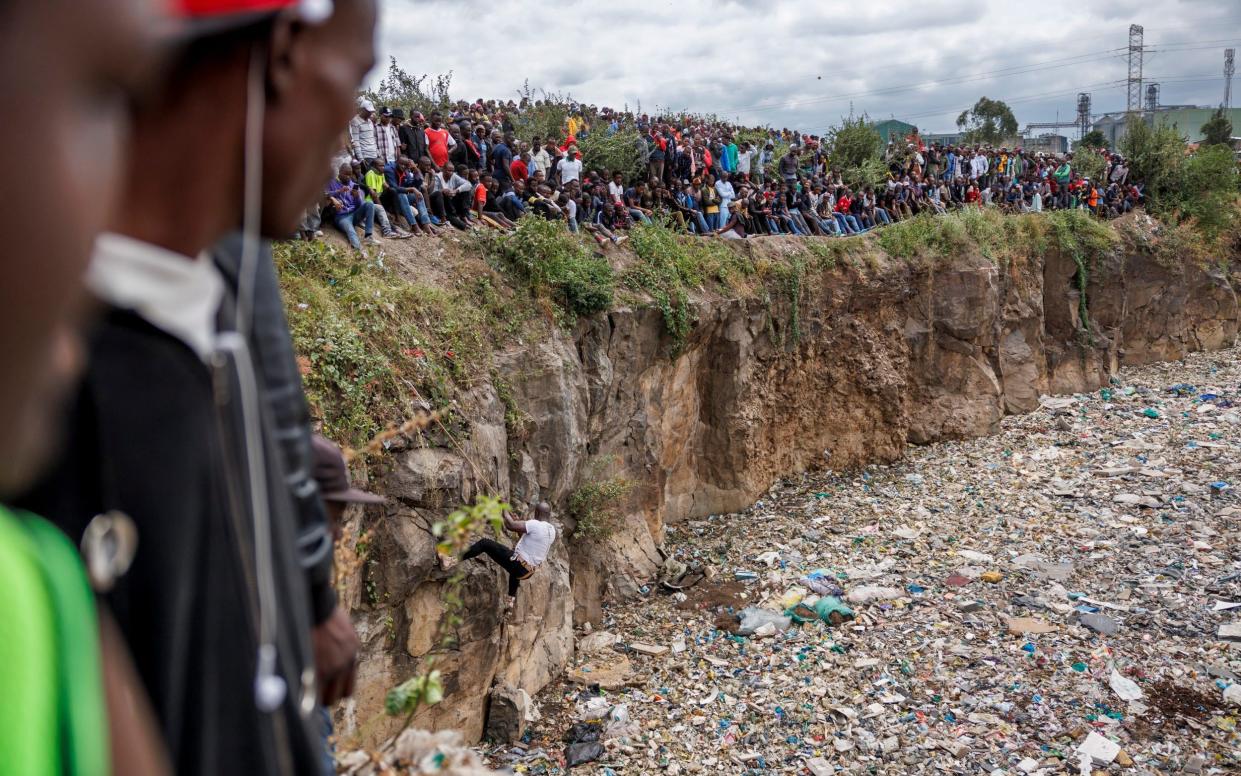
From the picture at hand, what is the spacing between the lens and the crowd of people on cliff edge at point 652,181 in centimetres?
1025

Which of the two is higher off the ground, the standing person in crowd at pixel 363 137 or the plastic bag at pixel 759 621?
the standing person in crowd at pixel 363 137

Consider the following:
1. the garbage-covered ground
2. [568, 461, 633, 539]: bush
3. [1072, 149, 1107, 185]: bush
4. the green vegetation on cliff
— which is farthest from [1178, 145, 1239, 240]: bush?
[568, 461, 633, 539]: bush

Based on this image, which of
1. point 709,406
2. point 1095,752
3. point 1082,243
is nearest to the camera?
point 1095,752

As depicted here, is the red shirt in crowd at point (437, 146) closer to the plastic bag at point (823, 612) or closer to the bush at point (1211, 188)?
the plastic bag at point (823, 612)

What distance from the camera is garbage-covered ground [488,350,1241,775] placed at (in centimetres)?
777

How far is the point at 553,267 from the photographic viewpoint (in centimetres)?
1022

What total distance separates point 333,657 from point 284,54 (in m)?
1.03

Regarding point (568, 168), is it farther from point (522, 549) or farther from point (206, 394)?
point (206, 394)

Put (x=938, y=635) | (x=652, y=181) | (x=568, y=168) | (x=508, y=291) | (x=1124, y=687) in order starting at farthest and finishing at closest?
(x=652, y=181), (x=568, y=168), (x=508, y=291), (x=938, y=635), (x=1124, y=687)

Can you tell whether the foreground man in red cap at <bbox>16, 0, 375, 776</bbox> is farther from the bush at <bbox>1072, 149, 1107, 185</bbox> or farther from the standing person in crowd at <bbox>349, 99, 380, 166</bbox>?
the bush at <bbox>1072, 149, 1107, 185</bbox>

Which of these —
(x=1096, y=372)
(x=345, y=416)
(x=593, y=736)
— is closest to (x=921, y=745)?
(x=593, y=736)

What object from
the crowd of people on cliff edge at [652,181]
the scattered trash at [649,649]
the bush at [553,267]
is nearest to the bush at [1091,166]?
the crowd of people on cliff edge at [652,181]

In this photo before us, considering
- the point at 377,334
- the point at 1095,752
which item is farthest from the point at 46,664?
the point at 1095,752

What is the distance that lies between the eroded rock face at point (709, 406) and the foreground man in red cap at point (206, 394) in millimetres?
4160
